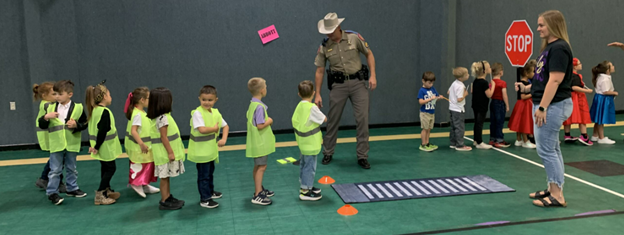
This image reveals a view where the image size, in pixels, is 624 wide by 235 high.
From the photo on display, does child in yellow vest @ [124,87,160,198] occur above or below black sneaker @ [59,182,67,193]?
above

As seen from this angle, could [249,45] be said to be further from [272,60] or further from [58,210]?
[58,210]

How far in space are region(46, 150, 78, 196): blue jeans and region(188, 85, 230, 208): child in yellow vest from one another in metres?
1.35

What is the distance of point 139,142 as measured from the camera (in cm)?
400

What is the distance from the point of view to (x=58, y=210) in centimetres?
421

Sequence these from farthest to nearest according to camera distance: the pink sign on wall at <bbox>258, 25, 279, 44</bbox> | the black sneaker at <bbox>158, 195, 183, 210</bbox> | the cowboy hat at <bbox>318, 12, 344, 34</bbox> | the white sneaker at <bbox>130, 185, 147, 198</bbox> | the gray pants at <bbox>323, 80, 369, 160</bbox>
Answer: the pink sign on wall at <bbox>258, 25, 279, 44</bbox> < the gray pants at <bbox>323, 80, 369, 160</bbox> < the cowboy hat at <bbox>318, 12, 344, 34</bbox> < the white sneaker at <bbox>130, 185, 147, 198</bbox> < the black sneaker at <bbox>158, 195, 183, 210</bbox>

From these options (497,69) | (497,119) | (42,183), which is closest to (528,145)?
(497,119)

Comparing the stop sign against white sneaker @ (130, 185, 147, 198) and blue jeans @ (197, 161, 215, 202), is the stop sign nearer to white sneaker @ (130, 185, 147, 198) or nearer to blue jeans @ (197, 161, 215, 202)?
blue jeans @ (197, 161, 215, 202)

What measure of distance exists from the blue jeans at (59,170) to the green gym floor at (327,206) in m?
0.14

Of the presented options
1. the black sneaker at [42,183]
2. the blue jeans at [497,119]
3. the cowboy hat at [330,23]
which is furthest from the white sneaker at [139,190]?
the blue jeans at [497,119]

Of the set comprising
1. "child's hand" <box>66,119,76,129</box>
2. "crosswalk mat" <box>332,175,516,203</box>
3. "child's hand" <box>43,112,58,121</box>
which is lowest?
"crosswalk mat" <box>332,175,516,203</box>

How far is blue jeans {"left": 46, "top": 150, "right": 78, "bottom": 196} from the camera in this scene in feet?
14.6

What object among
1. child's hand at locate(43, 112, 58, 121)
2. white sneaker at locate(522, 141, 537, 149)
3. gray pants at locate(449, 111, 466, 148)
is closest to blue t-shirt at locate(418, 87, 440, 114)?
gray pants at locate(449, 111, 466, 148)

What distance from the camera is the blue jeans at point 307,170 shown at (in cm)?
424

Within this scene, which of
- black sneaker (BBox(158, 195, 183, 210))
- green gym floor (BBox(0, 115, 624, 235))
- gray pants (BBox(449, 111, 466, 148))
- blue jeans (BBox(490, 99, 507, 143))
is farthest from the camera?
blue jeans (BBox(490, 99, 507, 143))
